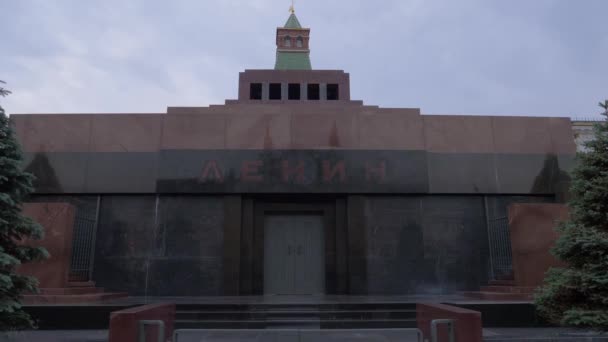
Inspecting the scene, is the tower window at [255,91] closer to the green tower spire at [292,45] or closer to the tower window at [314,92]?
the tower window at [314,92]

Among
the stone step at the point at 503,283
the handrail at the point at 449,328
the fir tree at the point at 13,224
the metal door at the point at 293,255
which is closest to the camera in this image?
A: the handrail at the point at 449,328

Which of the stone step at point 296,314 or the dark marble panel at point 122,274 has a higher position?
the dark marble panel at point 122,274

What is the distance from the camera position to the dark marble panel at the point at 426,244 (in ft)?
53.4

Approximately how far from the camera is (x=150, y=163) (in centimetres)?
1705

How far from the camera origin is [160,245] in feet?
53.7

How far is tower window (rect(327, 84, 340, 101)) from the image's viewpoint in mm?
27312

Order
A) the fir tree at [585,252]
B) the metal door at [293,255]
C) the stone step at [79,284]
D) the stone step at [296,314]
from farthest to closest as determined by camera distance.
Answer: the metal door at [293,255]
the stone step at [79,284]
the stone step at [296,314]
the fir tree at [585,252]

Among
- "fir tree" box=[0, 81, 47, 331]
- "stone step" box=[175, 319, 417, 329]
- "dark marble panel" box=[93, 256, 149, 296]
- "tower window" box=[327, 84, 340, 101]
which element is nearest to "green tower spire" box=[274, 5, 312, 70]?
"tower window" box=[327, 84, 340, 101]

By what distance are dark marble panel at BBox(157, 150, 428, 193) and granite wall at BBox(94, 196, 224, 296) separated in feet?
2.37

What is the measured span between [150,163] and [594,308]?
46.2ft

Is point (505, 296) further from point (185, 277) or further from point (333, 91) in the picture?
point (333, 91)

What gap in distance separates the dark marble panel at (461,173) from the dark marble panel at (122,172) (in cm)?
1015

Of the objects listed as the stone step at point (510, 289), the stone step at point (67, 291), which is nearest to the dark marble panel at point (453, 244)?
the stone step at point (510, 289)

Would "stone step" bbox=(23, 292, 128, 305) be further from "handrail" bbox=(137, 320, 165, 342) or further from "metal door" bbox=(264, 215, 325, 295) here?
"handrail" bbox=(137, 320, 165, 342)
